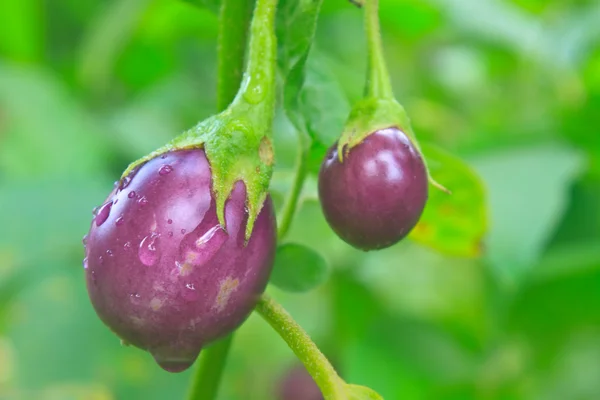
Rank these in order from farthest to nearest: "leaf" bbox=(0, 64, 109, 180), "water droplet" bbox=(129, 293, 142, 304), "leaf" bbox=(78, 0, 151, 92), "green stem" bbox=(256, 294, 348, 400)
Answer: "leaf" bbox=(78, 0, 151, 92), "leaf" bbox=(0, 64, 109, 180), "green stem" bbox=(256, 294, 348, 400), "water droplet" bbox=(129, 293, 142, 304)

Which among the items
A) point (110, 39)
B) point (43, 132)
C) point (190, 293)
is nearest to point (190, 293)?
point (190, 293)

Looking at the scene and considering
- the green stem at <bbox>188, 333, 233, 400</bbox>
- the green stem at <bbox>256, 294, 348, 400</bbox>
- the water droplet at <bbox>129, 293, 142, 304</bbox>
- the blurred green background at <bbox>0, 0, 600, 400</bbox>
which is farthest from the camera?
the blurred green background at <bbox>0, 0, 600, 400</bbox>

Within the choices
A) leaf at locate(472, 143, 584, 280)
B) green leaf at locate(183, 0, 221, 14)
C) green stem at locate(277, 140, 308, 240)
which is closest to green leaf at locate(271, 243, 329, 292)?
green stem at locate(277, 140, 308, 240)

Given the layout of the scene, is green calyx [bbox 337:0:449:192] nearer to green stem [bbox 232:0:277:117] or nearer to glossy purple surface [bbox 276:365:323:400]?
green stem [bbox 232:0:277:117]

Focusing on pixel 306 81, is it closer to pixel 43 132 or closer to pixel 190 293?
pixel 190 293

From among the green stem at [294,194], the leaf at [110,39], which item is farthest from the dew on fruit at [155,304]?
the leaf at [110,39]

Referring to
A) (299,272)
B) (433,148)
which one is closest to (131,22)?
(433,148)

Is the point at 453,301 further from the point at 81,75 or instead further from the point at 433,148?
the point at 81,75
